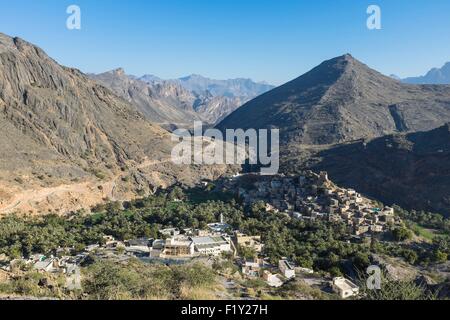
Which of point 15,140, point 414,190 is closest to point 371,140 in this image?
point 414,190

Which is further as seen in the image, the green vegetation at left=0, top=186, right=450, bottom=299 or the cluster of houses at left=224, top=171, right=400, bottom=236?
the cluster of houses at left=224, top=171, right=400, bottom=236

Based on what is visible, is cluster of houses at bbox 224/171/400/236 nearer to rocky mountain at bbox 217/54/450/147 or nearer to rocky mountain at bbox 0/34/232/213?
rocky mountain at bbox 0/34/232/213

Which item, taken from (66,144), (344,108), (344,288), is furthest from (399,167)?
(66,144)

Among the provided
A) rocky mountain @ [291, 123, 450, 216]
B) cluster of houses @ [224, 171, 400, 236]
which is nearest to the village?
cluster of houses @ [224, 171, 400, 236]

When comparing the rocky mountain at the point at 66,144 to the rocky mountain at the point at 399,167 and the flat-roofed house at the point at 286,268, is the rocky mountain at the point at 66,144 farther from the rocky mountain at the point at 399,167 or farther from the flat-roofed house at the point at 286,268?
the flat-roofed house at the point at 286,268

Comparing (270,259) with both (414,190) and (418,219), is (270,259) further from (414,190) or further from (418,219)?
(414,190)

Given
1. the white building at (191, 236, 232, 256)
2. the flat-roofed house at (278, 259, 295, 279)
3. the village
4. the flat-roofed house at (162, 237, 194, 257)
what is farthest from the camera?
the white building at (191, 236, 232, 256)

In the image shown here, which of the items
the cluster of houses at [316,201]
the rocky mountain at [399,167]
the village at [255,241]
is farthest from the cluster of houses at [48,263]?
the rocky mountain at [399,167]
